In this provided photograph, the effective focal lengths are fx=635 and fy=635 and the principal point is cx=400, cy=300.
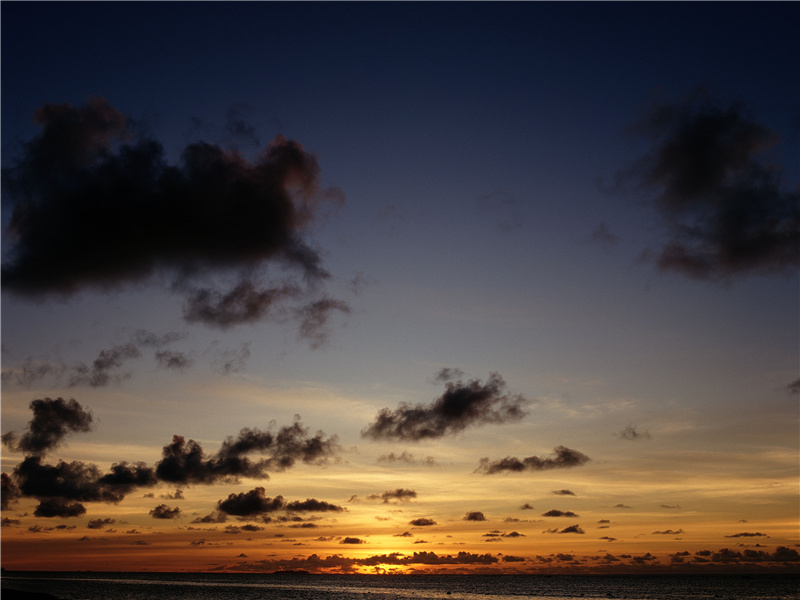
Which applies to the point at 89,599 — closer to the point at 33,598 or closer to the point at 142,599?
the point at 142,599

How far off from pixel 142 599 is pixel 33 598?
A: 53030 millimetres

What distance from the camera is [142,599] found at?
198m

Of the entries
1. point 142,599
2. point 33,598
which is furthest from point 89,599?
point 33,598

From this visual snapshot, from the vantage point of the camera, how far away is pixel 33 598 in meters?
151

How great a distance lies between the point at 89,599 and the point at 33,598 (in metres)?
46.2

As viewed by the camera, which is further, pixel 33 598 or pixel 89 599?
pixel 89 599

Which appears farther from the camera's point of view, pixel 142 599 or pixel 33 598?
pixel 142 599

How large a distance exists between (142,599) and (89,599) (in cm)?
1515

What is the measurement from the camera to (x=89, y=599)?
192m
